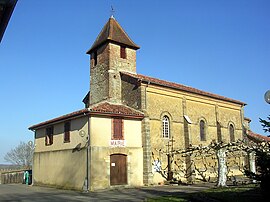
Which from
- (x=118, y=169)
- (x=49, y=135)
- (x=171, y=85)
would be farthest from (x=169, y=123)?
(x=49, y=135)

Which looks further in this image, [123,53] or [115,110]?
[123,53]

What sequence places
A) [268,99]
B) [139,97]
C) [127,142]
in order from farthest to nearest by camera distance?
1. [139,97]
2. [127,142]
3. [268,99]

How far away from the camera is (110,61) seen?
2550 cm

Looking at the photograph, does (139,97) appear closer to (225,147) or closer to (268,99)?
(225,147)

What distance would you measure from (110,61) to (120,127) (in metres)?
6.94

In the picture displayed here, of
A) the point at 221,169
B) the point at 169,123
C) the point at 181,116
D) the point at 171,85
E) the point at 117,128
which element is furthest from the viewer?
the point at 181,116

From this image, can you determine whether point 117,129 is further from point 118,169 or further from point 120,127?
point 118,169

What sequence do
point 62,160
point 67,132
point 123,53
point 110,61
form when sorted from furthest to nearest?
A: point 123,53, point 110,61, point 67,132, point 62,160

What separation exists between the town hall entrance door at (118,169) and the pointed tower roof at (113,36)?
1101 cm

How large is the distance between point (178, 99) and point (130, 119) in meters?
5.93

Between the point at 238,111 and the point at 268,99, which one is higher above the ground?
the point at 238,111

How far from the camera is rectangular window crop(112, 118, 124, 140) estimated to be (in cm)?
2119

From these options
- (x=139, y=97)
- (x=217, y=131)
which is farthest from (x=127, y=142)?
(x=217, y=131)

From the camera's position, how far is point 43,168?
25078 mm
